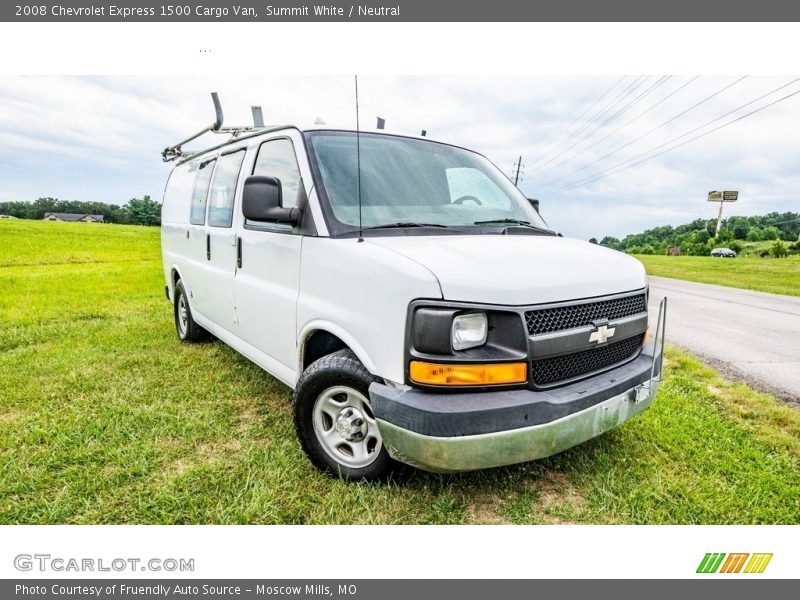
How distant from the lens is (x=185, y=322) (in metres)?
5.59

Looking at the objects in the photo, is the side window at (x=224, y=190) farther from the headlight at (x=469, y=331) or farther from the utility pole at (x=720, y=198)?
the utility pole at (x=720, y=198)

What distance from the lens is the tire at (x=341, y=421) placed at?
2.46 meters

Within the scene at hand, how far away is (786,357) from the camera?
5.47m

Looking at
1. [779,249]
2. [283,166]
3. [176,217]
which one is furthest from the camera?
[779,249]

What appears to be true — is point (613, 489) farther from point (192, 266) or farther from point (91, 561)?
point (192, 266)

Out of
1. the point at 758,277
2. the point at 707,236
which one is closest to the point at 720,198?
the point at 707,236

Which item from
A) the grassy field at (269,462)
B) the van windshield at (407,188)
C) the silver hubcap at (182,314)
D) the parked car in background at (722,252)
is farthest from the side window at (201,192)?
the parked car in background at (722,252)

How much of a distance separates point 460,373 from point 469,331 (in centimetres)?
20

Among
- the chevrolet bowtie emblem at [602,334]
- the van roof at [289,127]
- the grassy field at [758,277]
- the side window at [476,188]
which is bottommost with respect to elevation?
→ the grassy field at [758,277]

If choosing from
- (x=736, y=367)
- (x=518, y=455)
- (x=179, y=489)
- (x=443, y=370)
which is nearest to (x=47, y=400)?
(x=179, y=489)

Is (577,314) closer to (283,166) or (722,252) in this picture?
(283,166)

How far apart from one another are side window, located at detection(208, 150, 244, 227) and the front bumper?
244 centimetres

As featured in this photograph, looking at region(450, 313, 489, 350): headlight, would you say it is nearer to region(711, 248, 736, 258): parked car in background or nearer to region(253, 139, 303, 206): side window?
region(253, 139, 303, 206): side window

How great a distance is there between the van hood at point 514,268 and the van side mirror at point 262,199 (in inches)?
23.6
